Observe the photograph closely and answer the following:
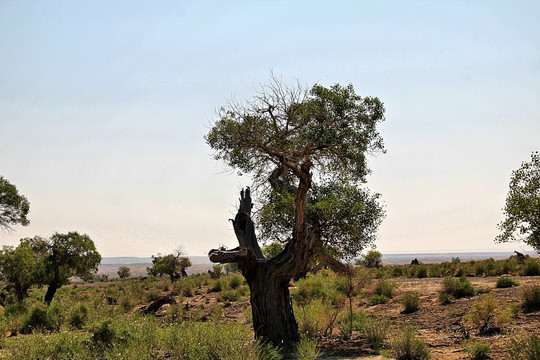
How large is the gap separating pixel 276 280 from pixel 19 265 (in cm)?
2124

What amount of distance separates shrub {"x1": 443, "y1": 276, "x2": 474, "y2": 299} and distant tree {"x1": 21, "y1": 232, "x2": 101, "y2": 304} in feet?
74.4

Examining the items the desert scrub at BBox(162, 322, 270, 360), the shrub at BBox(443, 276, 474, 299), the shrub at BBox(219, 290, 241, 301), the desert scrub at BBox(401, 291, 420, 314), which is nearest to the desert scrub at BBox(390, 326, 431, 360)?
the desert scrub at BBox(162, 322, 270, 360)

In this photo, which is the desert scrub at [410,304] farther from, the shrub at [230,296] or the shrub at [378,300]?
the shrub at [230,296]

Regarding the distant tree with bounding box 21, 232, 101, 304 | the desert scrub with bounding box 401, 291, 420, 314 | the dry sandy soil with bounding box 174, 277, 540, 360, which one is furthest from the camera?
the distant tree with bounding box 21, 232, 101, 304

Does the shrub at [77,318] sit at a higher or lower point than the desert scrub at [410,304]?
lower

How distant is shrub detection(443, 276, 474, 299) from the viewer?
1955cm

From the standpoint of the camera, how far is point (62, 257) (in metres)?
27.8

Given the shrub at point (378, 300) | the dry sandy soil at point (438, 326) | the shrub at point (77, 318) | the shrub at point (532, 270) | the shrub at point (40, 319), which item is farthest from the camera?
the shrub at point (532, 270)

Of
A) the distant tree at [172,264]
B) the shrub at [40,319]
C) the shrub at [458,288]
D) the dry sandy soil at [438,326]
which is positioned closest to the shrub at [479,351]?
the dry sandy soil at [438,326]

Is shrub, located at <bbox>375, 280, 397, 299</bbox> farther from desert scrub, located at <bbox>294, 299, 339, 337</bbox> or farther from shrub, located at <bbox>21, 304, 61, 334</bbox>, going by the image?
shrub, located at <bbox>21, 304, 61, 334</bbox>

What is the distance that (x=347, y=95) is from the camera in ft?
41.7

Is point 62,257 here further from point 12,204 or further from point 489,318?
point 489,318

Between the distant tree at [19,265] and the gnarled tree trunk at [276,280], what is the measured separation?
20.3m

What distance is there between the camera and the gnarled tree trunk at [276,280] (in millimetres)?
11602
